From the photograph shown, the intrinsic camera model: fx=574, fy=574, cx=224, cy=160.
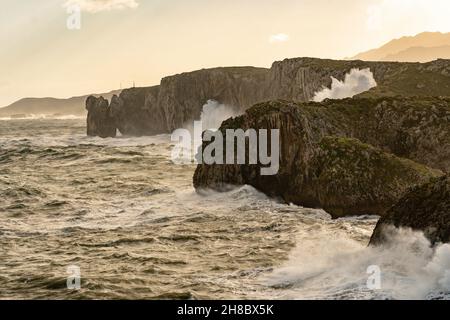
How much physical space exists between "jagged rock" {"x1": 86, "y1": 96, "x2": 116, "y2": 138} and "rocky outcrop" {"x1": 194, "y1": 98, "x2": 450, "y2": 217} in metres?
76.1

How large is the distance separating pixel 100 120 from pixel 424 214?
9940 cm

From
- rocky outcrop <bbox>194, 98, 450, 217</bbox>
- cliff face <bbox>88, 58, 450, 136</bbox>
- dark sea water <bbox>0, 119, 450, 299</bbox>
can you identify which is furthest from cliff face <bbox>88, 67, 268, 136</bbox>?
dark sea water <bbox>0, 119, 450, 299</bbox>

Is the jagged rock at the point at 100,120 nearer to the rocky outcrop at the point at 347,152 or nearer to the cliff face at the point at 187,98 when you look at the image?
the cliff face at the point at 187,98

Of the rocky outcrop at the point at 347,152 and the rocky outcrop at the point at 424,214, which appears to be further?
the rocky outcrop at the point at 347,152

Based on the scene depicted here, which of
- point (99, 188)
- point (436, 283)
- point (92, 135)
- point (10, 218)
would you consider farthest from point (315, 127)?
point (92, 135)

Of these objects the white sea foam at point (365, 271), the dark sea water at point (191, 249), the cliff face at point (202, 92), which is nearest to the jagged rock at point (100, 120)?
the cliff face at point (202, 92)

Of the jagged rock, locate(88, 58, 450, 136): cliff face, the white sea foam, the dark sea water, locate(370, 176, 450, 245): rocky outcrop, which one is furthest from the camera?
the jagged rock

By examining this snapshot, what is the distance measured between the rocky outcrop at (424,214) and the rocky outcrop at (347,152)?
9.22m

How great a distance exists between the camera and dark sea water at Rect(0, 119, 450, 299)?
16875mm

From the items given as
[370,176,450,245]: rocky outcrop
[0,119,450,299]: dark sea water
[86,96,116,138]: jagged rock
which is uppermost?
[86,96,116,138]: jagged rock

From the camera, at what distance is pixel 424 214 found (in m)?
18.0

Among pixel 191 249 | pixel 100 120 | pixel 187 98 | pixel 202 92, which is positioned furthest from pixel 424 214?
pixel 100 120

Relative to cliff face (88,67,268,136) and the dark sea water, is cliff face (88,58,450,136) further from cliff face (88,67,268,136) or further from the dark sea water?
the dark sea water

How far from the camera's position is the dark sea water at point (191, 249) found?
16.9m
